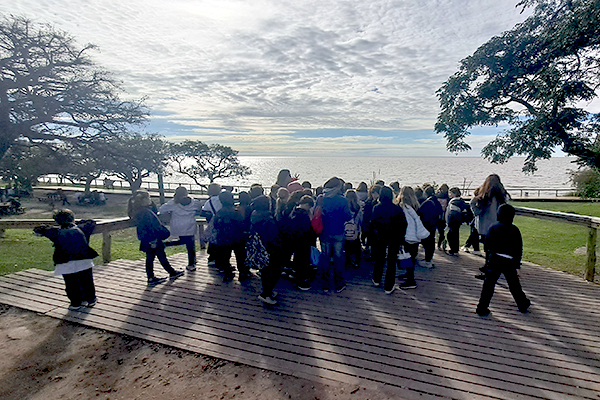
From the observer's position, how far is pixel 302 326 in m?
4.10

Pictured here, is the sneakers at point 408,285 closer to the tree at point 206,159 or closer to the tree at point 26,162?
the tree at point 26,162

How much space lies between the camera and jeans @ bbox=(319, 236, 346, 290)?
5.16 meters

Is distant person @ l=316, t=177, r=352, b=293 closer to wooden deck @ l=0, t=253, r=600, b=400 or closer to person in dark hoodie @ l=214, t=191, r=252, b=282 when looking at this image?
wooden deck @ l=0, t=253, r=600, b=400

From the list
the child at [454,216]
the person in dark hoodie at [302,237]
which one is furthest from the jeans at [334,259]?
the child at [454,216]

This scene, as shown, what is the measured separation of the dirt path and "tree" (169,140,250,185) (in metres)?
39.5

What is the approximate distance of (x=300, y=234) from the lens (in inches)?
193

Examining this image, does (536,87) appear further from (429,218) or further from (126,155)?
(126,155)

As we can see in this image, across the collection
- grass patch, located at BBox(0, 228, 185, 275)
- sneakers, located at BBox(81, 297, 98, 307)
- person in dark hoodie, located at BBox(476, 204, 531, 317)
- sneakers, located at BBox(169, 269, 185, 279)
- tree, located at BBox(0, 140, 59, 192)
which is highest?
Result: tree, located at BBox(0, 140, 59, 192)

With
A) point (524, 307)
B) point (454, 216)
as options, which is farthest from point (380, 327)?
point (454, 216)

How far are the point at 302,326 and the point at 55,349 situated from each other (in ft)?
9.55

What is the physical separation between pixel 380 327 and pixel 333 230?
1585 millimetres

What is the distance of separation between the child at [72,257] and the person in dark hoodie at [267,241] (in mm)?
2457

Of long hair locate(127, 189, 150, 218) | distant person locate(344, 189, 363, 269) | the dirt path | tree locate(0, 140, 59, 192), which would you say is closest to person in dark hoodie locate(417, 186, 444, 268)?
distant person locate(344, 189, 363, 269)

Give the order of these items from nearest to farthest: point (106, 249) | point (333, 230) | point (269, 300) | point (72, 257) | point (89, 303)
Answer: point (72, 257) < point (269, 300) < point (89, 303) < point (333, 230) < point (106, 249)
